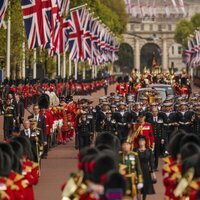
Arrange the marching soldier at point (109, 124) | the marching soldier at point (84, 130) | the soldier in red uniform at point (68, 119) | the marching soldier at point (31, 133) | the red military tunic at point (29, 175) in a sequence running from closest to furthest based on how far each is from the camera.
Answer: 1. the red military tunic at point (29, 175)
2. the marching soldier at point (31, 133)
3. the marching soldier at point (109, 124)
4. the marching soldier at point (84, 130)
5. the soldier in red uniform at point (68, 119)

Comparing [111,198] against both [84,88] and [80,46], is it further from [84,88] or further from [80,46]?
[84,88]

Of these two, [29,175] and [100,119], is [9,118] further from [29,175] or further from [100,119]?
[29,175]

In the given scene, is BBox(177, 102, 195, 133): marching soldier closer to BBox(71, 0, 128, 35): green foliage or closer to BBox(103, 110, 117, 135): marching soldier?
BBox(103, 110, 117, 135): marching soldier

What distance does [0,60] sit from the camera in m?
63.3

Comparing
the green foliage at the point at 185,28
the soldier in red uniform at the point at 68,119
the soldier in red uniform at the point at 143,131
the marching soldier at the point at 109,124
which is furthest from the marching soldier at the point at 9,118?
the green foliage at the point at 185,28

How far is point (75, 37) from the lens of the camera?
60.0m

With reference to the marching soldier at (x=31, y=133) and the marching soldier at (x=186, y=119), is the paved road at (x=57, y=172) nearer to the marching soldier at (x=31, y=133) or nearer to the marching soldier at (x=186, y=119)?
the marching soldier at (x=31, y=133)

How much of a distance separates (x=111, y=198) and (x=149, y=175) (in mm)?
7962

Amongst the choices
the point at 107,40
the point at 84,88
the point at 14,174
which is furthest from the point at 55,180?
the point at 107,40

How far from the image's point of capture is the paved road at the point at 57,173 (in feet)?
78.5

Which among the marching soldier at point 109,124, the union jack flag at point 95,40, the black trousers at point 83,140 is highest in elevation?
the union jack flag at point 95,40

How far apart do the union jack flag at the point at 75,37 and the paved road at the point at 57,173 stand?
2195 cm

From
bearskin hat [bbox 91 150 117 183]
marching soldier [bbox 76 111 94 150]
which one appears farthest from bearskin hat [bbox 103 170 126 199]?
marching soldier [bbox 76 111 94 150]

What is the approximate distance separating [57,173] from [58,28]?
2152cm
